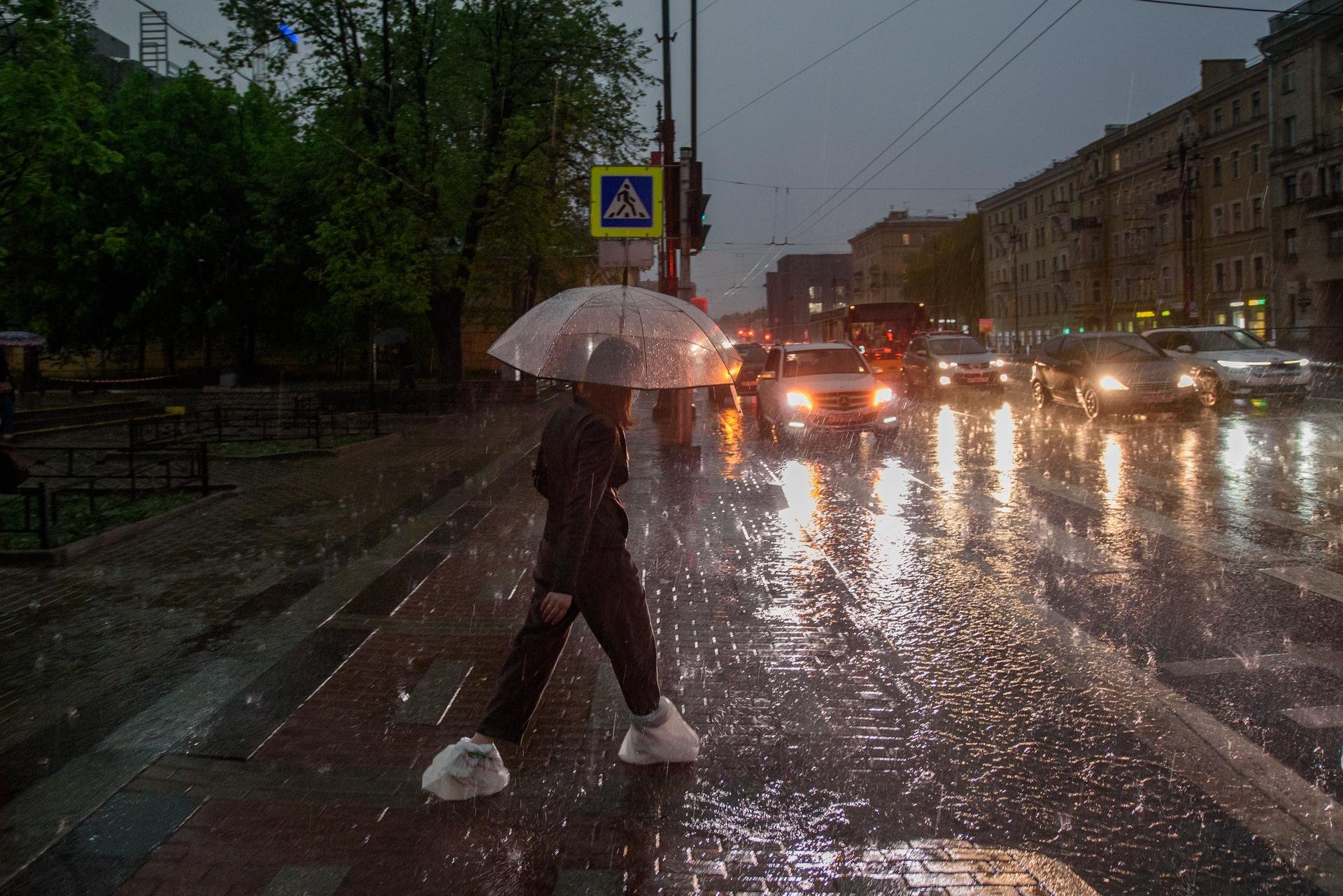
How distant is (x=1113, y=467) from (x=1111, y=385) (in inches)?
248

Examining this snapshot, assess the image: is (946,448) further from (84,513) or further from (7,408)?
(7,408)

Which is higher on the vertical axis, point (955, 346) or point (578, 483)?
point (955, 346)

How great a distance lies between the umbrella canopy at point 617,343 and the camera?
3.92 meters

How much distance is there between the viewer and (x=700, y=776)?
4.13 meters

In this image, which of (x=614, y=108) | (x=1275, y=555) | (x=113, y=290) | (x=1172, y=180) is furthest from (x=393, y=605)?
(x=1172, y=180)

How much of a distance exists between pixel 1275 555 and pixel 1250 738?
400cm

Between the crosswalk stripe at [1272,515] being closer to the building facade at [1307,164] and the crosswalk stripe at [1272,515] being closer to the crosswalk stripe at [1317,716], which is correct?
the crosswalk stripe at [1317,716]

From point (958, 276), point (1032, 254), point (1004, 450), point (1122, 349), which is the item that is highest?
point (958, 276)

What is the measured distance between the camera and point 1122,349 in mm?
19781

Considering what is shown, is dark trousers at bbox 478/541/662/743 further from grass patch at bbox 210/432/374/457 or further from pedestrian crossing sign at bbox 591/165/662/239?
grass patch at bbox 210/432/374/457

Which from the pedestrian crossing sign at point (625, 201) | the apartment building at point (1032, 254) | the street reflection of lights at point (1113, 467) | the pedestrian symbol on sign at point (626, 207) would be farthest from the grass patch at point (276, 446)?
the apartment building at point (1032, 254)

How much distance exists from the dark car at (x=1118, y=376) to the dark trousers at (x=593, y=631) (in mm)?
16661

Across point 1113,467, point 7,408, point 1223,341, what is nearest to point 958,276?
point 1223,341

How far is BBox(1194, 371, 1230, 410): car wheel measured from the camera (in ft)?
67.4
